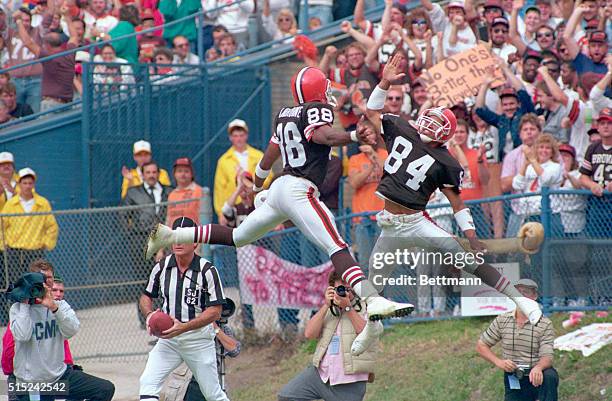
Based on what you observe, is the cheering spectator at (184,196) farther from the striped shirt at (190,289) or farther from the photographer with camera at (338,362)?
the photographer with camera at (338,362)

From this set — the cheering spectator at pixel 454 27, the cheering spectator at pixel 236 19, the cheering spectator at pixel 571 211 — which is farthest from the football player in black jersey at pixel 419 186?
the cheering spectator at pixel 236 19

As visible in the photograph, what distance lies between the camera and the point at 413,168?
9.97 meters

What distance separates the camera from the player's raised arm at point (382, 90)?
31.3ft

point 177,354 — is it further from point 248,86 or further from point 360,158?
point 248,86

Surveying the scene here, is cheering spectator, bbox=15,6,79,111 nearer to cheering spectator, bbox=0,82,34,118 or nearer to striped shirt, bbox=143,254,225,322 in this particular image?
cheering spectator, bbox=0,82,34,118

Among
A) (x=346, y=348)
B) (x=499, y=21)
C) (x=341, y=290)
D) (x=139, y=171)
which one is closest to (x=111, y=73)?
(x=139, y=171)

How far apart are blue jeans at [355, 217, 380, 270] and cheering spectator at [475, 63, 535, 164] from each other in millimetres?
2063

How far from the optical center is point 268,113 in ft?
60.8

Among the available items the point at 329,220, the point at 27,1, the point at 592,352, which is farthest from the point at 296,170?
the point at 27,1

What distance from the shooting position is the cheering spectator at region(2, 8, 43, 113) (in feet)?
62.1

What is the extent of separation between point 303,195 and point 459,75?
5646 mm

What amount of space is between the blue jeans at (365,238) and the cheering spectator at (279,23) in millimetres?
5242

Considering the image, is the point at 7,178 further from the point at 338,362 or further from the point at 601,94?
the point at 601,94
